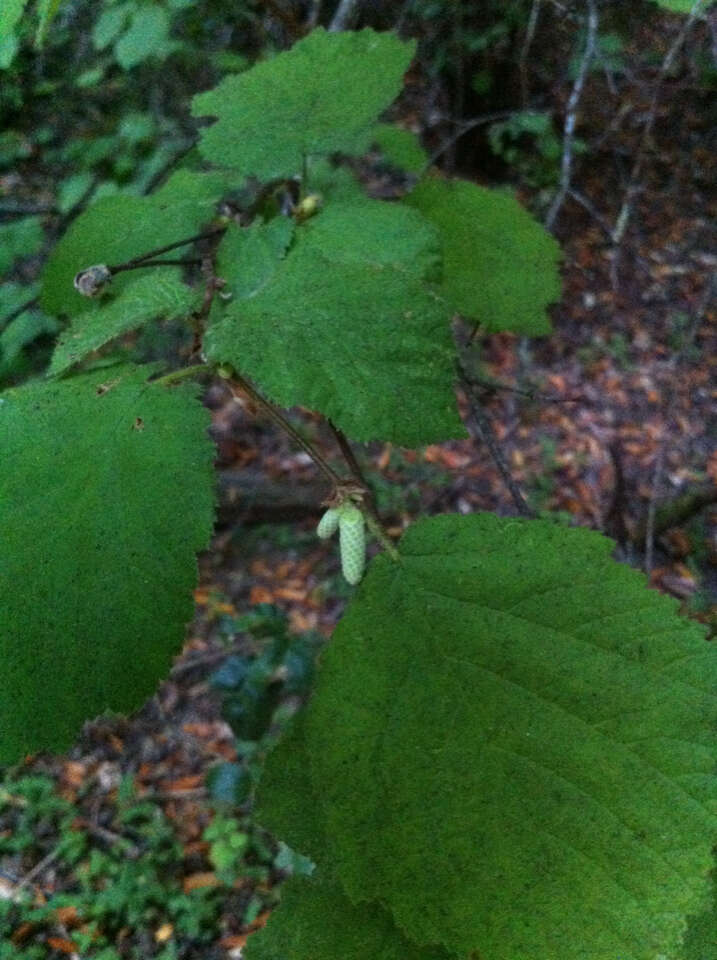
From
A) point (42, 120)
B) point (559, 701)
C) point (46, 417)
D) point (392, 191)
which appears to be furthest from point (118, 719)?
point (42, 120)

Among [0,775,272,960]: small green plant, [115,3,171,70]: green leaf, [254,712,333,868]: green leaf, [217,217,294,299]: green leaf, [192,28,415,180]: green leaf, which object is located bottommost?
[0,775,272,960]: small green plant

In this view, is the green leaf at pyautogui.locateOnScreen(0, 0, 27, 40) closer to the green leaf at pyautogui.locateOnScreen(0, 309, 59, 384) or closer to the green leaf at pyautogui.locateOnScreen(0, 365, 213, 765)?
the green leaf at pyautogui.locateOnScreen(0, 365, 213, 765)

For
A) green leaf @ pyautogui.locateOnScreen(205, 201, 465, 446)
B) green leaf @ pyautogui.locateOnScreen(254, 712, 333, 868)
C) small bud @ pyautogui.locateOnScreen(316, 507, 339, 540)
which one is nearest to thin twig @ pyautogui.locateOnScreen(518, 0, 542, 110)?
green leaf @ pyautogui.locateOnScreen(205, 201, 465, 446)

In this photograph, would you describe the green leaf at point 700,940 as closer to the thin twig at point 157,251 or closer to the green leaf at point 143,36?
the thin twig at point 157,251

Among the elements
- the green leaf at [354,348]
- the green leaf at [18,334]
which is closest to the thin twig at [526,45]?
the green leaf at [354,348]

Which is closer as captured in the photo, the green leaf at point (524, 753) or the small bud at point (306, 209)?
the green leaf at point (524, 753)

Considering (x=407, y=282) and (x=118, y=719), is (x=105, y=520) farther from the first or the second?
(x=118, y=719)

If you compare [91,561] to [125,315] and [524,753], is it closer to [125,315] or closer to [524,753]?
[125,315]
